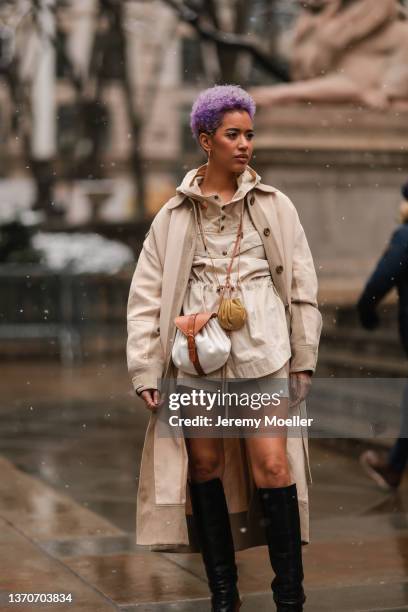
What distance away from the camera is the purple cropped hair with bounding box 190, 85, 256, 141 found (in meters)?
4.83

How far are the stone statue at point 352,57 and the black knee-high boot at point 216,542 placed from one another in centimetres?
704

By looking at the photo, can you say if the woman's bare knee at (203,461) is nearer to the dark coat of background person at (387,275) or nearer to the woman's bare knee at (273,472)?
the woman's bare knee at (273,472)

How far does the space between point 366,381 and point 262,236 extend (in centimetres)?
477

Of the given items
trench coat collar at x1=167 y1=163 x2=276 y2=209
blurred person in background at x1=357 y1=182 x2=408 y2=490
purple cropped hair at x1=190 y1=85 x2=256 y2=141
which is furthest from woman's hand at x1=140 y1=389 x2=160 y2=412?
blurred person in background at x1=357 y1=182 x2=408 y2=490

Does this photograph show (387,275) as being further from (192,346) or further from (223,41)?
(223,41)

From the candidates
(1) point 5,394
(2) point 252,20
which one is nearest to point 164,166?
(2) point 252,20

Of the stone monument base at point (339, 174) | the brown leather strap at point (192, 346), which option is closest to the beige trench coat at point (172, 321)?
the brown leather strap at point (192, 346)

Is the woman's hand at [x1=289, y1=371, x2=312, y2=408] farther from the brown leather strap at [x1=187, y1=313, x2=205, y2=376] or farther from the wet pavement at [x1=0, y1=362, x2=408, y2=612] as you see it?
the wet pavement at [x1=0, y1=362, x2=408, y2=612]

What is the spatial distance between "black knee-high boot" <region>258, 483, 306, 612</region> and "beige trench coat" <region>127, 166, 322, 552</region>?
0.14 meters

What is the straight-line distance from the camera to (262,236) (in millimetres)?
4832

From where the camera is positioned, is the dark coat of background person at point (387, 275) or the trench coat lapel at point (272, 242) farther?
the dark coat of background person at point (387, 275)

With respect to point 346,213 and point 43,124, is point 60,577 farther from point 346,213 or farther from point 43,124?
point 43,124

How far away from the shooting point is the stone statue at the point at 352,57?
11664 mm

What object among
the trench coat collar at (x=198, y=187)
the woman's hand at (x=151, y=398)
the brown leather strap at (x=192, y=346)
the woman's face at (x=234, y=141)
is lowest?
the woman's hand at (x=151, y=398)
